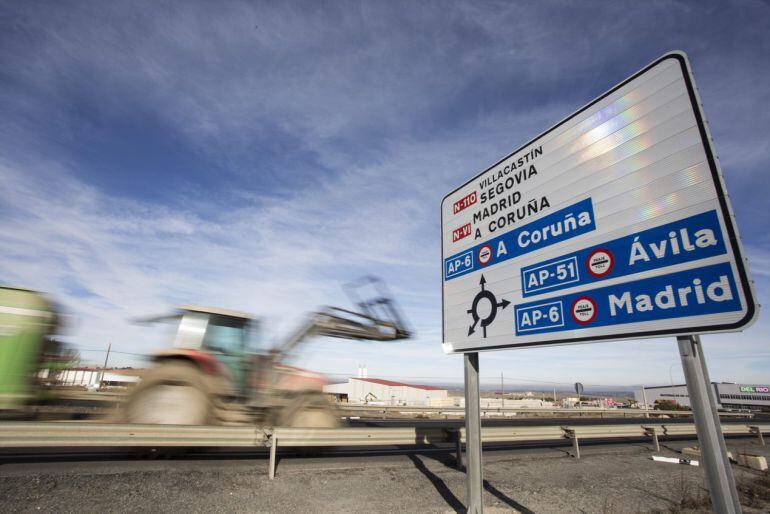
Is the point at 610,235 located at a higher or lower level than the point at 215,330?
higher

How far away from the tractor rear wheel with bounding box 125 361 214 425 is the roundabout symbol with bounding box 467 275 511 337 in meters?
4.90

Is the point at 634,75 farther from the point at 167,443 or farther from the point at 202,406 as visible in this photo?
the point at 202,406

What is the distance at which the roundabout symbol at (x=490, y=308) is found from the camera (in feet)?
14.0

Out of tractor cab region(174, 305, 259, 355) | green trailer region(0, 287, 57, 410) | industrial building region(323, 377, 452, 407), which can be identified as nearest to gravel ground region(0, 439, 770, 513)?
green trailer region(0, 287, 57, 410)

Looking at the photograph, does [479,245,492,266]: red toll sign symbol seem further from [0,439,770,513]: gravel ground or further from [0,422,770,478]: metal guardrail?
[0,422,770,478]: metal guardrail

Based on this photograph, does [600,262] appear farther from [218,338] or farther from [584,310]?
[218,338]

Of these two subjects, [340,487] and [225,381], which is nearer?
[340,487]

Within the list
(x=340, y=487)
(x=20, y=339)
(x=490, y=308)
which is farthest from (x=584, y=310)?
(x=20, y=339)

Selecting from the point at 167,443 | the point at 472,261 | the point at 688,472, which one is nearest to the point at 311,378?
the point at 167,443

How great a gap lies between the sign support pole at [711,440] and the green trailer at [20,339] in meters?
8.76

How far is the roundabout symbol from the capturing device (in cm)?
427

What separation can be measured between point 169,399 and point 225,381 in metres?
0.97

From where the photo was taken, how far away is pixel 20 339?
237 inches

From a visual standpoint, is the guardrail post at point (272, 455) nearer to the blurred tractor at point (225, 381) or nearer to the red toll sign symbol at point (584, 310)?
the blurred tractor at point (225, 381)
